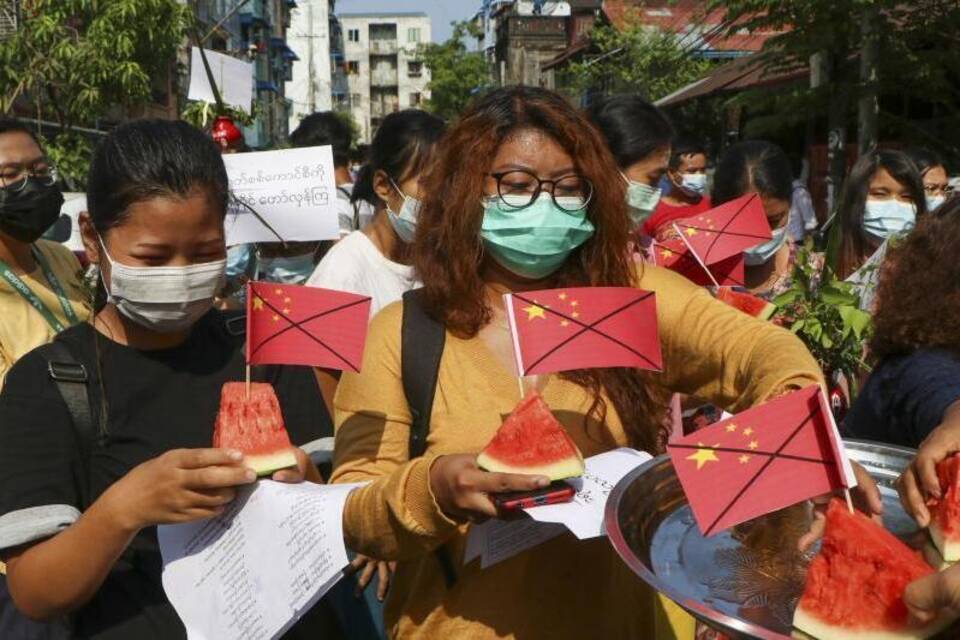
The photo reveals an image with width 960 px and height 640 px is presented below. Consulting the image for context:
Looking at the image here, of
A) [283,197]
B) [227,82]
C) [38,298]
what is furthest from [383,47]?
[38,298]

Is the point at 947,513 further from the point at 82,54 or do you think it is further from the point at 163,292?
the point at 82,54

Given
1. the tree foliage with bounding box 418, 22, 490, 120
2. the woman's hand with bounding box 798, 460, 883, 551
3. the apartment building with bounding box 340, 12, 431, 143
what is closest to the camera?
the woman's hand with bounding box 798, 460, 883, 551

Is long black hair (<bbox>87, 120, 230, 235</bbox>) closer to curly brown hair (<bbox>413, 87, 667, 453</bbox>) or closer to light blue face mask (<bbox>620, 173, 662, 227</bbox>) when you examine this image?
curly brown hair (<bbox>413, 87, 667, 453</bbox>)

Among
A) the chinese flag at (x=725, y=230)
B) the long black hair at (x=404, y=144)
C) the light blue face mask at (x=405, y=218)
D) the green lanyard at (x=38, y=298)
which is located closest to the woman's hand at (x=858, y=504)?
the chinese flag at (x=725, y=230)

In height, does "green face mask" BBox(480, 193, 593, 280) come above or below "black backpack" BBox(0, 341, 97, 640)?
above

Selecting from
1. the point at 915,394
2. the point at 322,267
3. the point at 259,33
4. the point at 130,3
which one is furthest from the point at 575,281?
the point at 259,33

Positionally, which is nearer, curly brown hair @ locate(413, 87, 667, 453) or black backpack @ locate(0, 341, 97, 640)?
black backpack @ locate(0, 341, 97, 640)

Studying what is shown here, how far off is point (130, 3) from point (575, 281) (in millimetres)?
14548

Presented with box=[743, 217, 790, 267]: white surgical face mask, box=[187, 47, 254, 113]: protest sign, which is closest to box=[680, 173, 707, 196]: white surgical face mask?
box=[743, 217, 790, 267]: white surgical face mask

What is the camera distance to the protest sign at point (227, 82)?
853 centimetres

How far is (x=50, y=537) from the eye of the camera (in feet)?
6.77

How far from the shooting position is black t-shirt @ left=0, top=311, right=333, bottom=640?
208 cm

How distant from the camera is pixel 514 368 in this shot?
229 cm

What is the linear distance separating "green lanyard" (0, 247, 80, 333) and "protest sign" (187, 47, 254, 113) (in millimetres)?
4576
